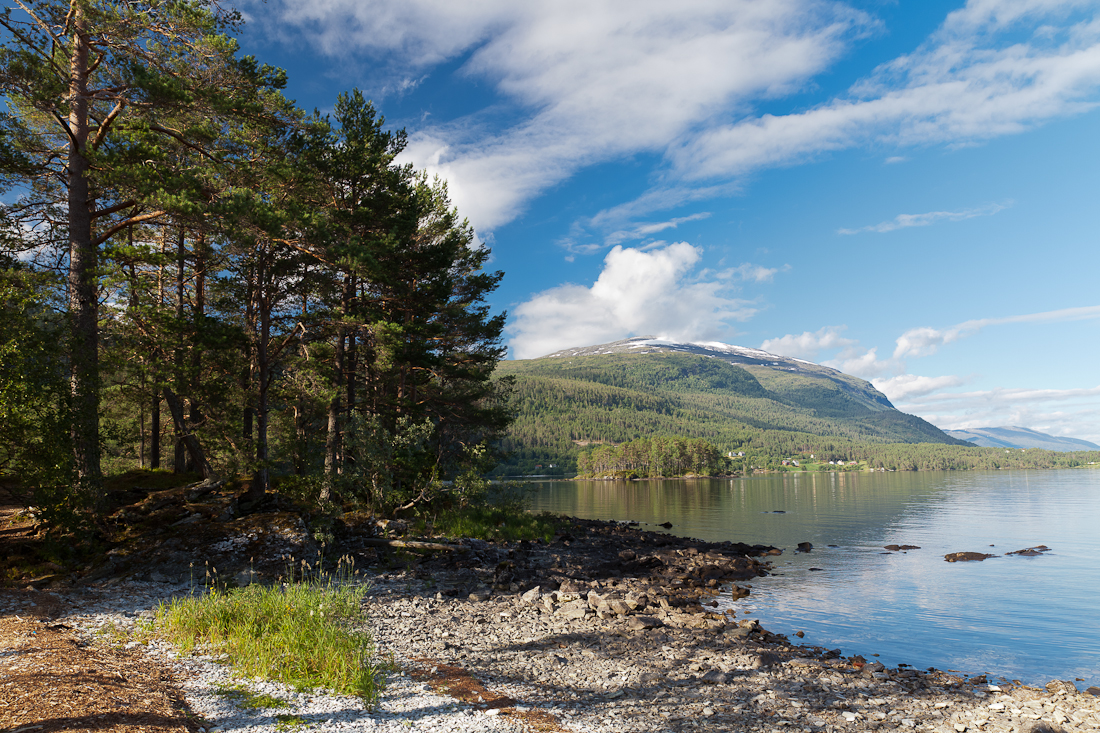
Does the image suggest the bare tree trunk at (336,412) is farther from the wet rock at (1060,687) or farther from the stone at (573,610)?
the wet rock at (1060,687)

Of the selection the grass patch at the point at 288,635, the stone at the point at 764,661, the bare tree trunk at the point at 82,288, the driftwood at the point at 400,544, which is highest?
the bare tree trunk at the point at 82,288

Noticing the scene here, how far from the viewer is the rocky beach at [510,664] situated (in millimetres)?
7199

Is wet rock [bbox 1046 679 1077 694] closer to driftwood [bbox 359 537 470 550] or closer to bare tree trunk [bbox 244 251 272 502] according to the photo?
driftwood [bbox 359 537 470 550]

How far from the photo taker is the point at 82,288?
601 inches

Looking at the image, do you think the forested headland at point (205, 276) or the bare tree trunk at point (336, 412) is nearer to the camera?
→ the forested headland at point (205, 276)

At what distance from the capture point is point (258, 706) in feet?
22.8

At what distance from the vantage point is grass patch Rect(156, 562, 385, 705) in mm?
7941

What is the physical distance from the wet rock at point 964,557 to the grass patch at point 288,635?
1160 inches

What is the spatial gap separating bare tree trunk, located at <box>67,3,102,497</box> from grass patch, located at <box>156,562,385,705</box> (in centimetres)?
645

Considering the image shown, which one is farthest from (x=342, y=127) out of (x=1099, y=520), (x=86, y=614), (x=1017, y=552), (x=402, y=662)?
(x=1099, y=520)

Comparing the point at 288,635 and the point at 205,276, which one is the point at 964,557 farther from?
the point at 205,276

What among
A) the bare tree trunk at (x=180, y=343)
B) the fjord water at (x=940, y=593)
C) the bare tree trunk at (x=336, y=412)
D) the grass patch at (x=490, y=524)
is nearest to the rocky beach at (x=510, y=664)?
the fjord water at (x=940, y=593)

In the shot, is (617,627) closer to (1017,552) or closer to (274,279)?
(274,279)

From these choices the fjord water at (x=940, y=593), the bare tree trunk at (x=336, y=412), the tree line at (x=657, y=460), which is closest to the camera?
A: the fjord water at (x=940, y=593)
